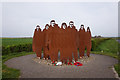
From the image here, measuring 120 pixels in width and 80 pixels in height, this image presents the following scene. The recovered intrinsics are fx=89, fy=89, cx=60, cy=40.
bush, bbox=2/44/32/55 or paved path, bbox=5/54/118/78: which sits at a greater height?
bush, bbox=2/44/32/55

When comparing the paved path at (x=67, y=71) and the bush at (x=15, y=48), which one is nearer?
the paved path at (x=67, y=71)

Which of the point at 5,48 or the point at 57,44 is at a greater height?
the point at 57,44

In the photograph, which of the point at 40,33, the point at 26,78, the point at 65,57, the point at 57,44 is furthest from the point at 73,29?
the point at 26,78

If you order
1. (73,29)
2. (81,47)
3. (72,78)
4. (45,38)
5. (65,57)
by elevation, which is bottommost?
(72,78)

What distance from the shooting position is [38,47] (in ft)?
30.4

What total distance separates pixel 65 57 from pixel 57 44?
4.26ft

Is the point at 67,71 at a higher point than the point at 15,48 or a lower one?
lower

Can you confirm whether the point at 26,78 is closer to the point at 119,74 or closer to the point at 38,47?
the point at 38,47

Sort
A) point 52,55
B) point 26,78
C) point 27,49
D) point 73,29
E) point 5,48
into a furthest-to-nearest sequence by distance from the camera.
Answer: point 27,49
point 5,48
point 73,29
point 52,55
point 26,78

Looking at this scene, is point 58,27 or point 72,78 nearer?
point 72,78

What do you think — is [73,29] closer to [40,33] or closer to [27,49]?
[40,33]

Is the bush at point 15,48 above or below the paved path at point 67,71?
above

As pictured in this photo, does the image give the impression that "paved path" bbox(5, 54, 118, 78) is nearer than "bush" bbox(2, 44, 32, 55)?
Yes

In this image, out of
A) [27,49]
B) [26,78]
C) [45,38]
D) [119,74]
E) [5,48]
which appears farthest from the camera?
[27,49]
